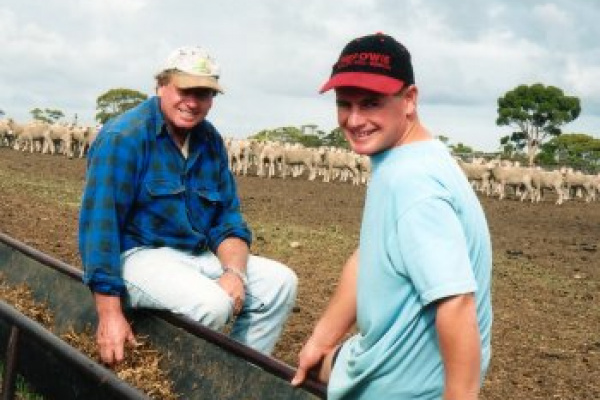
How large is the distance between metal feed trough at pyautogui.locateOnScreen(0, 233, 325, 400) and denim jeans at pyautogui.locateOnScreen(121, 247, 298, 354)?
0.36 feet

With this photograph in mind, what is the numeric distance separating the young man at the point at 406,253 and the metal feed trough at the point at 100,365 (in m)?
0.52

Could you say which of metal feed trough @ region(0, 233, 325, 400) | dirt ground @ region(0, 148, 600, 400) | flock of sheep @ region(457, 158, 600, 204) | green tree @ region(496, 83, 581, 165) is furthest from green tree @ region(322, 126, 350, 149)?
metal feed trough @ region(0, 233, 325, 400)

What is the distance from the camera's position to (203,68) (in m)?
4.30

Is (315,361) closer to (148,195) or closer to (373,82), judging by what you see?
(373,82)

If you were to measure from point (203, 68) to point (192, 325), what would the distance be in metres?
1.37

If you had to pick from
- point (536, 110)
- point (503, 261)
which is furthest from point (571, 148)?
point (503, 261)

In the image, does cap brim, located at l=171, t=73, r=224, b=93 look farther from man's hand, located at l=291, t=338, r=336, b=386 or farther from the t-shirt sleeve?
the t-shirt sleeve

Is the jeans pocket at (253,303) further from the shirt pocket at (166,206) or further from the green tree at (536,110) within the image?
the green tree at (536,110)

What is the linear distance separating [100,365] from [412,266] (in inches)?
45.7

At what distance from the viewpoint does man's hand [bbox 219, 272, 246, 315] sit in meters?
4.25

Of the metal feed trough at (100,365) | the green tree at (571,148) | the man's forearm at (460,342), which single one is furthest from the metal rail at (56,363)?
the green tree at (571,148)

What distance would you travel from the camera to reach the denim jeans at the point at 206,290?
4.09 metres

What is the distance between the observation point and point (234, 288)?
428 centimetres

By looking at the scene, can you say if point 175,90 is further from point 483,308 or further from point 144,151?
point 483,308
